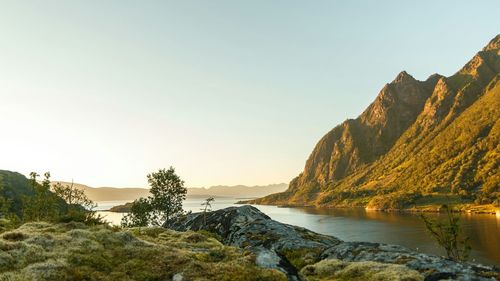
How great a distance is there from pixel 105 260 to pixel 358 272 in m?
17.6

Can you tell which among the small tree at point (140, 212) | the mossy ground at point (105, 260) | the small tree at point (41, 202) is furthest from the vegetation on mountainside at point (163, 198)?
the mossy ground at point (105, 260)

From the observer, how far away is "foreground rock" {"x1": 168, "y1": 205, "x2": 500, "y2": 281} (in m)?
25.6

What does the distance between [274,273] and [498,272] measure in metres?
17.2

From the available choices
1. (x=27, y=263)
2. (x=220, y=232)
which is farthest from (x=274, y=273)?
(x=220, y=232)

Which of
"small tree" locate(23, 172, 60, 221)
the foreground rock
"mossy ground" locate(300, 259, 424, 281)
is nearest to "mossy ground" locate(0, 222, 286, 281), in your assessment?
the foreground rock

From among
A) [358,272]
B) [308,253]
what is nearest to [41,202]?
[308,253]

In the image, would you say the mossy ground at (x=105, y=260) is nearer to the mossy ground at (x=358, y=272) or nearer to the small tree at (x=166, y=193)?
the mossy ground at (x=358, y=272)

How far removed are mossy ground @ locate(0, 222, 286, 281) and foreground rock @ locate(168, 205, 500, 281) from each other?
2.24 meters

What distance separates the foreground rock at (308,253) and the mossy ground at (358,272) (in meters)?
0.08

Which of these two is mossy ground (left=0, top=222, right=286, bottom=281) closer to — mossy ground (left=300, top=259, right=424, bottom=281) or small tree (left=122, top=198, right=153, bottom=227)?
mossy ground (left=300, top=259, right=424, bottom=281)

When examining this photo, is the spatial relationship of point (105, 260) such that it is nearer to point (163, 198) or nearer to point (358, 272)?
point (358, 272)

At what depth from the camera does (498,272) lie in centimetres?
Result: 2627

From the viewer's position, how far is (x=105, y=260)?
22891 millimetres

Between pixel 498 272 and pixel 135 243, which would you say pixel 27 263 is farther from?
pixel 498 272
